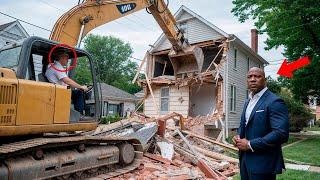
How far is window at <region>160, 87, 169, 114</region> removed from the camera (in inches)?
910

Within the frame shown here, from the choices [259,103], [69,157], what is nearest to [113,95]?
[69,157]

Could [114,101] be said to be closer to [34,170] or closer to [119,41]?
[34,170]

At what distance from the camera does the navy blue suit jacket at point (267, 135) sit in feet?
12.2

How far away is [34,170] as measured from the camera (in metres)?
6.19

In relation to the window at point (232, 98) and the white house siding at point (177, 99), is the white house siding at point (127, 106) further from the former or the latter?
the window at point (232, 98)

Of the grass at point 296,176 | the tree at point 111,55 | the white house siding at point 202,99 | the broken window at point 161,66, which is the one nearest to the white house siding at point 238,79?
the white house siding at point 202,99

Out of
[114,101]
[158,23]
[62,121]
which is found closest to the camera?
[62,121]

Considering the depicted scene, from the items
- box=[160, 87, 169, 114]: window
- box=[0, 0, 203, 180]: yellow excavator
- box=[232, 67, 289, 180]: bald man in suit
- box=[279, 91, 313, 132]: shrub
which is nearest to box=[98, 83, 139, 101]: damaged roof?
box=[160, 87, 169, 114]: window

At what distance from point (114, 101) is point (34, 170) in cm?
3531

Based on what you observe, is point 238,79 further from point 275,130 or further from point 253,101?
point 275,130

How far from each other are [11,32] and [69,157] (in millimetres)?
22828

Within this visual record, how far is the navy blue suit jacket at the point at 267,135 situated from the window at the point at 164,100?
1915 centimetres

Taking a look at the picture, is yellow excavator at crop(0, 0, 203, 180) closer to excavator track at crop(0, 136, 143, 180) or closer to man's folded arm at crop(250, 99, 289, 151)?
excavator track at crop(0, 136, 143, 180)

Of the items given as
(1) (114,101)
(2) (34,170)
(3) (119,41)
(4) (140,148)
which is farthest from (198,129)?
(3) (119,41)
